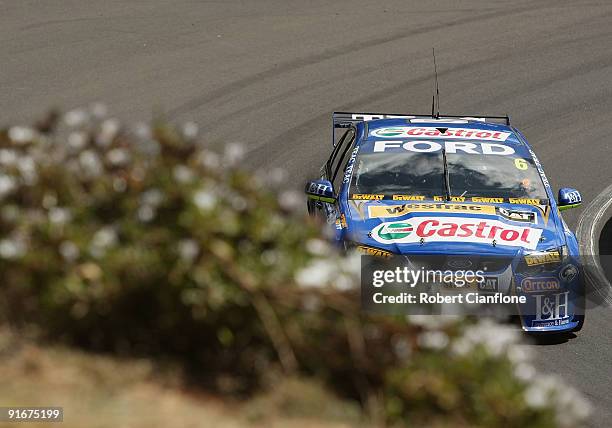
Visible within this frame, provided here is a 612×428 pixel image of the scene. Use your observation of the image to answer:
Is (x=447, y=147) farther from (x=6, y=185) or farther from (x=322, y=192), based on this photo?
(x=6, y=185)

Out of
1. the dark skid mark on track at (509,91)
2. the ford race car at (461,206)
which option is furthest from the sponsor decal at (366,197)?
the dark skid mark on track at (509,91)

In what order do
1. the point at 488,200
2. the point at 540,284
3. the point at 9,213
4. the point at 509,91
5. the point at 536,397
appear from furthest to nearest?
the point at 509,91, the point at 488,200, the point at 540,284, the point at 9,213, the point at 536,397

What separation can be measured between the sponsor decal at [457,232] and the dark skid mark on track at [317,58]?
280 inches

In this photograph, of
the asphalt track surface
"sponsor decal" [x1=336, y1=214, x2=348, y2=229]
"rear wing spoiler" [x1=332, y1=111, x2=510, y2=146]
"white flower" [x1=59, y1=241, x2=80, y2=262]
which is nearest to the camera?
"white flower" [x1=59, y1=241, x2=80, y2=262]

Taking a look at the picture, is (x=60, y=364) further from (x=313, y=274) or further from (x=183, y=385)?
(x=313, y=274)

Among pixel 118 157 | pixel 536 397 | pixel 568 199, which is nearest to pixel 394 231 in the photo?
pixel 568 199

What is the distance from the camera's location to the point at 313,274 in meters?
5.13

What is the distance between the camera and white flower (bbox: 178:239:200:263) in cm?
508

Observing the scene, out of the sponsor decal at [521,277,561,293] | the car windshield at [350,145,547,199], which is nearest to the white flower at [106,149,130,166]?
the sponsor decal at [521,277,561,293]

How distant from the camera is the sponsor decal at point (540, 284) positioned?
29.3 feet

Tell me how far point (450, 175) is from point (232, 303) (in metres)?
5.34

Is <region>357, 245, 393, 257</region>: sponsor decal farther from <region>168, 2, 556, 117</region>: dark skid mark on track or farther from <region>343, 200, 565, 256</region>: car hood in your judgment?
<region>168, 2, 556, 117</region>: dark skid mark on track

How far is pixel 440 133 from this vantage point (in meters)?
10.9

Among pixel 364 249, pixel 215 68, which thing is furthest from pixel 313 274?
pixel 215 68
